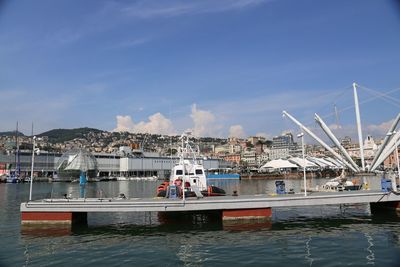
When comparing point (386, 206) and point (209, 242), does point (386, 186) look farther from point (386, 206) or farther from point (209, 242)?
point (209, 242)

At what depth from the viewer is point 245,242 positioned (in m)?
17.6

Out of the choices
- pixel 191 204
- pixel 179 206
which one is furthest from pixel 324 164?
pixel 179 206

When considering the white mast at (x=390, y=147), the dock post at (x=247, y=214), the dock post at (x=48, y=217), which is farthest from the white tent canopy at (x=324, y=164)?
the dock post at (x=48, y=217)

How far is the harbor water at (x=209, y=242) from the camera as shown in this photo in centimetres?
1481

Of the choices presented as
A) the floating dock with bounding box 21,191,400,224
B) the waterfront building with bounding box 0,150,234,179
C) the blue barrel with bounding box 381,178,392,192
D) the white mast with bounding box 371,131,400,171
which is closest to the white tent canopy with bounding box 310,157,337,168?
the waterfront building with bounding box 0,150,234,179

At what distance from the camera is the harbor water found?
48.6 feet

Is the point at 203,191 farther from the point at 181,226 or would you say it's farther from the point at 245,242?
the point at 245,242

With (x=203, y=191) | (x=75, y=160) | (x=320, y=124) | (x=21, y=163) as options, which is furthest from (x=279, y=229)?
(x=21, y=163)

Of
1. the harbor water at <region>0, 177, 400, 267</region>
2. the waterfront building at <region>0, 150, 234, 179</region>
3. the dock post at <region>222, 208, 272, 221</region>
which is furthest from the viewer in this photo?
the waterfront building at <region>0, 150, 234, 179</region>

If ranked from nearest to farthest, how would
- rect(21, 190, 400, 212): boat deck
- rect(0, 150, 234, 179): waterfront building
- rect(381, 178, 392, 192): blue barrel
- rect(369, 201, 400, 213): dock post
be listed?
rect(21, 190, 400, 212): boat deck < rect(381, 178, 392, 192): blue barrel < rect(369, 201, 400, 213): dock post < rect(0, 150, 234, 179): waterfront building

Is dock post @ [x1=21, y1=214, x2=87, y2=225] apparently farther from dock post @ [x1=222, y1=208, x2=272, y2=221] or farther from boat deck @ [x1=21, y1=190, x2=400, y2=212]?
dock post @ [x1=222, y1=208, x2=272, y2=221]

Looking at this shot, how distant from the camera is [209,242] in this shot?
18.0 metres

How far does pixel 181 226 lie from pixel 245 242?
6.36 metres

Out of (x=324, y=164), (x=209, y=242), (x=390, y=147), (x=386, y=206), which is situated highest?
(x=390, y=147)
